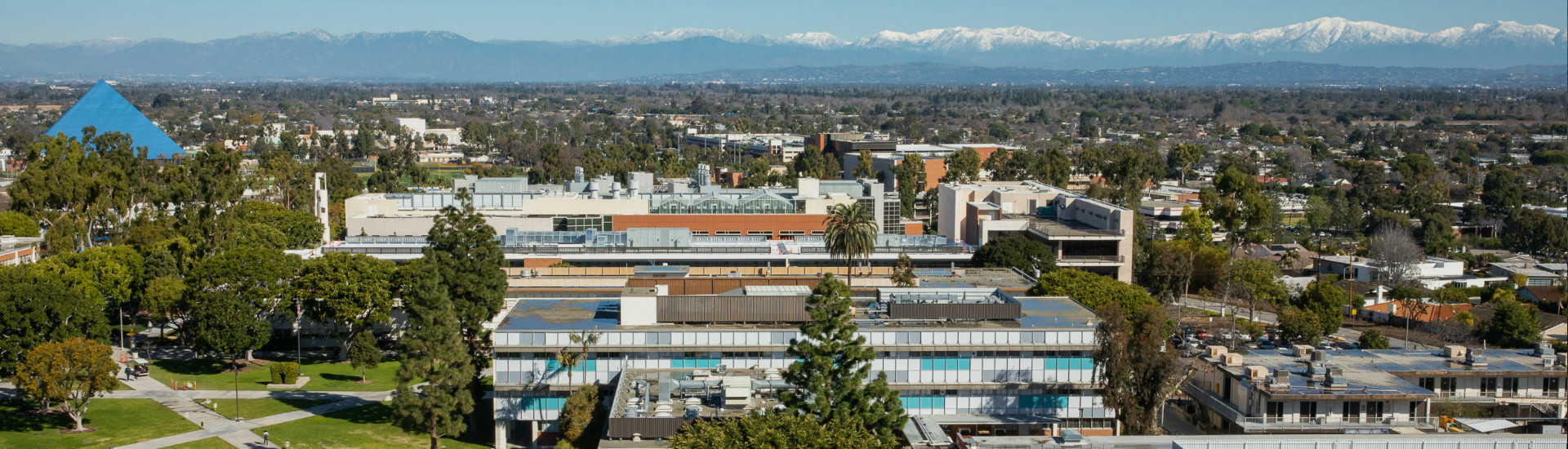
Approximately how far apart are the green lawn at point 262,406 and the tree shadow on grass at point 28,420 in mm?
4515

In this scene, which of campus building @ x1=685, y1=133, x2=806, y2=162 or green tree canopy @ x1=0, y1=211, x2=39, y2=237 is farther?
campus building @ x1=685, y1=133, x2=806, y2=162

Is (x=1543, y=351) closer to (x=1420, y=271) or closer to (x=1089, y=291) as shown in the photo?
(x=1089, y=291)

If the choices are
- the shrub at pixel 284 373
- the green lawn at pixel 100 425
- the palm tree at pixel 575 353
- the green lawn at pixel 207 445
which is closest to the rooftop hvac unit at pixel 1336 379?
the palm tree at pixel 575 353

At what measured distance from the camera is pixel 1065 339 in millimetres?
40625

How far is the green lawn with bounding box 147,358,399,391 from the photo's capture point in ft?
165

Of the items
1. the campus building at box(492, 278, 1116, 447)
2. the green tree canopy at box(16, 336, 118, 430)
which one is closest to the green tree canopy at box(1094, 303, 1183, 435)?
the campus building at box(492, 278, 1116, 447)

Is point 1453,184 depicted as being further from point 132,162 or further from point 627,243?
point 132,162

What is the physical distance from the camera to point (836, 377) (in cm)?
3481

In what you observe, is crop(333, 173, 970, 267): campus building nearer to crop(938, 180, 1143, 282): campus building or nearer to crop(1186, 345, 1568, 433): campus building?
crop(938, 180, 1143, 282): campus building

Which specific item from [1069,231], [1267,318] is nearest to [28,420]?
[1069,231]

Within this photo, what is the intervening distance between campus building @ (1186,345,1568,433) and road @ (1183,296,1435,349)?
34.4ft

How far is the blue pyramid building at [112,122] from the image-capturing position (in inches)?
5266

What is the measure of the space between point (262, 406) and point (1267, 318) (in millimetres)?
49669

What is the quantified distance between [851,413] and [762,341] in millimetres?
6771
